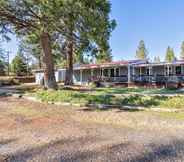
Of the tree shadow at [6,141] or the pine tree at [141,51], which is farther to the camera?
the pine tree at [141,51]

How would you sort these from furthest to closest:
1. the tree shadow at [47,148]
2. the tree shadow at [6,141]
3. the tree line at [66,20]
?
the tree line at [66,20] → the tree shadow at [6,141] → the tree shadow at [47,148]

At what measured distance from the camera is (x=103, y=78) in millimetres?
31109

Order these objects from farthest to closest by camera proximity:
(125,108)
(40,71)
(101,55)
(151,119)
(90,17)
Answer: (40,71), (101,55), (90,17), (125,108), (151,119)

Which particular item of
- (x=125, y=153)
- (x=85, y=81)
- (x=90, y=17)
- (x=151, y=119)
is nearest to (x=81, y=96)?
(x=90, y=17)

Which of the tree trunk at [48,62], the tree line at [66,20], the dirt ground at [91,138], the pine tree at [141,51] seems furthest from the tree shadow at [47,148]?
the pine tree at [141,51]

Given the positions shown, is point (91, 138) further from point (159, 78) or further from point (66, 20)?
point (159, 78)

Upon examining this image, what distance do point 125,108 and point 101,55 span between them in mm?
8096

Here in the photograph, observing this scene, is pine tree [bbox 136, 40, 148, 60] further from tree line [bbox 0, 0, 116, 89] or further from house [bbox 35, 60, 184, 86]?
tree line [bbox 0, 0, 116, 89]

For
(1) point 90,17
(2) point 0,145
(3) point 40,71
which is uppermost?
(1) point 90,17

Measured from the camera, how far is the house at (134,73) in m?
26.3

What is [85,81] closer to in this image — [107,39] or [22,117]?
[107,39]

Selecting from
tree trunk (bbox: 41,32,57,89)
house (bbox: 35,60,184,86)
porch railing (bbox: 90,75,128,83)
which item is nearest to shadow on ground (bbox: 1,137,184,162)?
tree trunk (bbox: 41,32,57,89)

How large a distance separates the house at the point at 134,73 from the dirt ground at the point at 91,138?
1668 cm

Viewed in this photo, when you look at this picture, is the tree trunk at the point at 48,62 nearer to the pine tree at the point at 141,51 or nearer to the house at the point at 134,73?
the house at the point at 134,73
